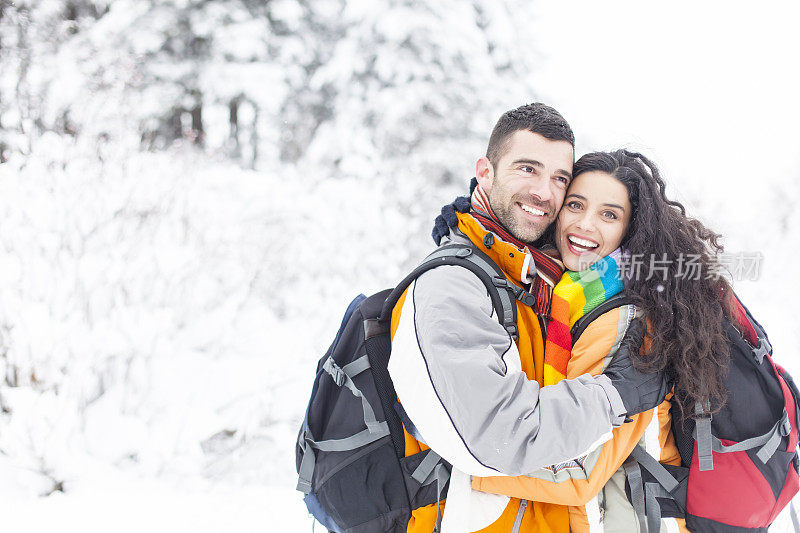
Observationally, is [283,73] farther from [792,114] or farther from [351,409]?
[792,114]

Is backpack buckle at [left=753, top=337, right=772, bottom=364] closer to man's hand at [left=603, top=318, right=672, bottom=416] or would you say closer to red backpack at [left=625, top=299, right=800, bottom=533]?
red backpack at [left=625, top=299, right=800, bottom=533]

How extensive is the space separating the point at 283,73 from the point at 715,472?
791cm

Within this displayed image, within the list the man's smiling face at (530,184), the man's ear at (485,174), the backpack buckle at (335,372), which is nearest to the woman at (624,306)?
the man's smiling face at (530,184)

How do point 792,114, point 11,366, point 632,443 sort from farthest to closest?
1. point 792,114
2. point 11,366
3. point 632,443

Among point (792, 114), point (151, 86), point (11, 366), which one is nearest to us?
point (11, 366)

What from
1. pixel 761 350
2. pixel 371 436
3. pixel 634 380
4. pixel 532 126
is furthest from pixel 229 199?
pixel 761 350

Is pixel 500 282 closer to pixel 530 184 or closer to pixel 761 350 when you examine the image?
pixel 530 184

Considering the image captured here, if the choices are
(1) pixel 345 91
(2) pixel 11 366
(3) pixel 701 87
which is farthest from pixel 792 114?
(2) pixel 11 366

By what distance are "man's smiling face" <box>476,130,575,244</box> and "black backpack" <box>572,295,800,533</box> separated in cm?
51

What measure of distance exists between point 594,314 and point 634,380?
0.28 m

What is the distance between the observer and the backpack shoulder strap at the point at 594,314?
1955mm

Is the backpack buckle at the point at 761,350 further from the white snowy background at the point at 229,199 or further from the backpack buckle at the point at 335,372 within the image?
the backpack buckle at the point at 335,372

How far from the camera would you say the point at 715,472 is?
1890mm

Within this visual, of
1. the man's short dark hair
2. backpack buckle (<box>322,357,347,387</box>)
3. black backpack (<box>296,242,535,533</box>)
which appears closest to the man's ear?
the man's short dark hair
